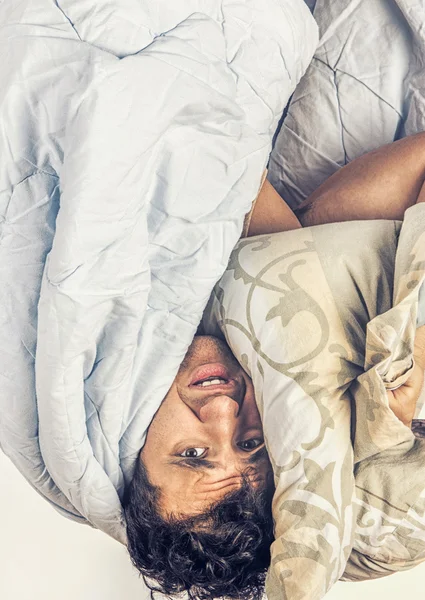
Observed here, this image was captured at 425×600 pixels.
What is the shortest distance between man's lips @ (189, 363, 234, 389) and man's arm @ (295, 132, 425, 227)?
0.28 metres

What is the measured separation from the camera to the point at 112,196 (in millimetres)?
808

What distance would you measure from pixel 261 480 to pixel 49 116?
21.1 inches

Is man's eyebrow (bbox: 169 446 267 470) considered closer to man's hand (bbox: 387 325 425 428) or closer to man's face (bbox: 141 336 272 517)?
man's face (bbox: 141 336 272 517)

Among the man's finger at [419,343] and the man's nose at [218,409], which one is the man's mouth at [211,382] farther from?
the man's finger at [419,343]

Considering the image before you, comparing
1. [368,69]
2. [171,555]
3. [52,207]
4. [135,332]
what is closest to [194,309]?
[135,332]

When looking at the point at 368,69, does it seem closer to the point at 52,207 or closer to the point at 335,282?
the point at 335,282

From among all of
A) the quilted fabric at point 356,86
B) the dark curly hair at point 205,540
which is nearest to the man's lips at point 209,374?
the dark curly hair at point 205,540

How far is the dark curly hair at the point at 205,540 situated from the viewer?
3.12ft

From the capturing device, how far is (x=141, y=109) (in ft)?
2.68

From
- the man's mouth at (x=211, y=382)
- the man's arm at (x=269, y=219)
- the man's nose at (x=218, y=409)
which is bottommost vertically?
the man's nose at (x=218, y=409)

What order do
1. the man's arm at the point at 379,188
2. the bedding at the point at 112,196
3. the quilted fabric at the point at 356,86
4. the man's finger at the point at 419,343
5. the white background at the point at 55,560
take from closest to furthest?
the bedding at the point at 112,196 < the man's finger at the point at 419,343 < the man's arm at the point at 379,188 < the quilted fabric at the point at 356,86 < the white background at the point at 55,560

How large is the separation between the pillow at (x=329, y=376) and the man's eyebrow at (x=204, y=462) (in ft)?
0.25

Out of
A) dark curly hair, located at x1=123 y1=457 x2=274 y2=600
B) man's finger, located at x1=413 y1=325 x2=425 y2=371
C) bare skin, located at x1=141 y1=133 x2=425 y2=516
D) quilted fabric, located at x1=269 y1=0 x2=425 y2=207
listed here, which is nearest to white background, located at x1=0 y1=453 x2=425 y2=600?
dark curly hair, located at x1=123 y1=457 x2=274 y2=600

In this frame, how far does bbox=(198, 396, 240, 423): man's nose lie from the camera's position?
0.94m
